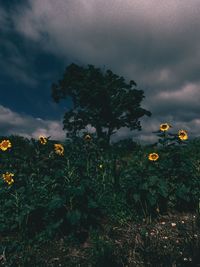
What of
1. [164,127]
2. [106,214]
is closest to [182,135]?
[164,127]

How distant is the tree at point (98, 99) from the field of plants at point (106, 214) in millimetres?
24217

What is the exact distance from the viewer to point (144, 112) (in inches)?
1272

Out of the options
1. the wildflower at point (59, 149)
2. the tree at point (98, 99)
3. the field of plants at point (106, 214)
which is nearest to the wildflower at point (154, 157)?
the field of plants at point (106, 214)

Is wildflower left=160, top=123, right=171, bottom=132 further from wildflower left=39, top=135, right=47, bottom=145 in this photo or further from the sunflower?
wildflower left=39, top=135, right=47, bottom=145

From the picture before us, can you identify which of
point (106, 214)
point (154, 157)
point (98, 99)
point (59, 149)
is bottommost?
point (106, 214)

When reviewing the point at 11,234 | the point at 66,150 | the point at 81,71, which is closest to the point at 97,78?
the point at 81,71

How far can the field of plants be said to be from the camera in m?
3.65

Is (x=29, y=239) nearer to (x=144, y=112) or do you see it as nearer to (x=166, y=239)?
(x=166, y=239)

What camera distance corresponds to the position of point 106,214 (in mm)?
4785

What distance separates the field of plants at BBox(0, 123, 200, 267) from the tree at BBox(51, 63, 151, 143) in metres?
24.2

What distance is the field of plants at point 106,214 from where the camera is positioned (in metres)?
3.65

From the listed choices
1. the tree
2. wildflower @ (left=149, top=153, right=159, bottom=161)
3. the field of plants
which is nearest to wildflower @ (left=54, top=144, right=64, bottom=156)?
the field of plants

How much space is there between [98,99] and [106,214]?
85.4ft

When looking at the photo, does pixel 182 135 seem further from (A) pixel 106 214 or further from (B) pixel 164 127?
(A) pixel 106 214
